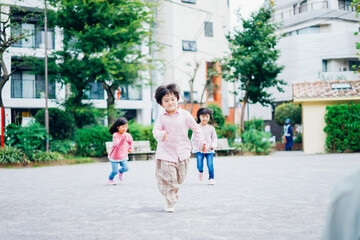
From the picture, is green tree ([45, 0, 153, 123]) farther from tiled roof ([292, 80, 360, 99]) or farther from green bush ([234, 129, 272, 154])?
tiled roof ([292, 80, 360, 99])

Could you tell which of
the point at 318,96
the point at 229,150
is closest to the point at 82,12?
the point at 229,150

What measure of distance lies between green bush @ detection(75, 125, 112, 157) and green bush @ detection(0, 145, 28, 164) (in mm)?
3169

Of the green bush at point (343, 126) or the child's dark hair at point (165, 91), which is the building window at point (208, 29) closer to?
the green bush at point (343, 126)

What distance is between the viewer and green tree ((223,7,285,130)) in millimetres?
22531

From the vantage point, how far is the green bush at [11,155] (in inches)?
653

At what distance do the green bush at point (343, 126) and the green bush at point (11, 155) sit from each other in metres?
13.6

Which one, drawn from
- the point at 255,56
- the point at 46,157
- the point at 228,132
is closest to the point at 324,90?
the point at 255,56

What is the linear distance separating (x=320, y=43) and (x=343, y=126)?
16.1 metres

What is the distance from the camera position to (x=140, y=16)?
781 inches

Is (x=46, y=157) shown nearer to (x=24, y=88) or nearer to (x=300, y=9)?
(x=24, y=88)

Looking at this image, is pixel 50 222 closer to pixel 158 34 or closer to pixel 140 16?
pixel 140 16

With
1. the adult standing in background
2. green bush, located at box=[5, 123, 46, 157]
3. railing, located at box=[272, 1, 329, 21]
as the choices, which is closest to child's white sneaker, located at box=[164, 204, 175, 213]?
green bush, located at box=[5, 123, 46, 157]

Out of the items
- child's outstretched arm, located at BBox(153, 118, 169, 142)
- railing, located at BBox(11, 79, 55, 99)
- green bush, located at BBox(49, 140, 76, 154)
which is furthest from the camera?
railing, located at BBox(11, 79, 55, 99)

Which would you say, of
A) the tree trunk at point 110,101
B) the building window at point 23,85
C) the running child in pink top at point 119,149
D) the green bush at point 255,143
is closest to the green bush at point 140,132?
the tree trunk at point 110,101
